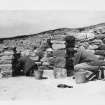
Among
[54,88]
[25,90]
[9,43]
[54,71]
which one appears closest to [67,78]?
[54,71]

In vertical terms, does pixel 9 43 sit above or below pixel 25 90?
above

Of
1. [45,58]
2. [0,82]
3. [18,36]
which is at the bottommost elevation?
[0,82]

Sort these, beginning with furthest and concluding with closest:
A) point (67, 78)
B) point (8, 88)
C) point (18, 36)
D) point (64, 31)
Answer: point (18, 36) → point (64, 31) → point (67, 78) → point (8, 88)

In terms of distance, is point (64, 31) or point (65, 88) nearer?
point (65, 88)

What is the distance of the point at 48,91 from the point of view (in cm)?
450

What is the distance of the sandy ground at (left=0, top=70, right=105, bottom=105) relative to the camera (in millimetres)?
3852

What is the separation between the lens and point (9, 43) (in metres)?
6.55

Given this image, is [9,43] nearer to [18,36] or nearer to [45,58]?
[18,36]

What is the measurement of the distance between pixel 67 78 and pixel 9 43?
2088 mm

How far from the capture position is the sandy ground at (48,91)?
3852 millimetres

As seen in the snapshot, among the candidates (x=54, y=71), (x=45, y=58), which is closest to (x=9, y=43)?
(x=45, y=58)

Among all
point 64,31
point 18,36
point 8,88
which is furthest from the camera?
point 18,36

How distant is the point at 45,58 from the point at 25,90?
5.31 feet

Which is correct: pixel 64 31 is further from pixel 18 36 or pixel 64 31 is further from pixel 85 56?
pixel 18 36
